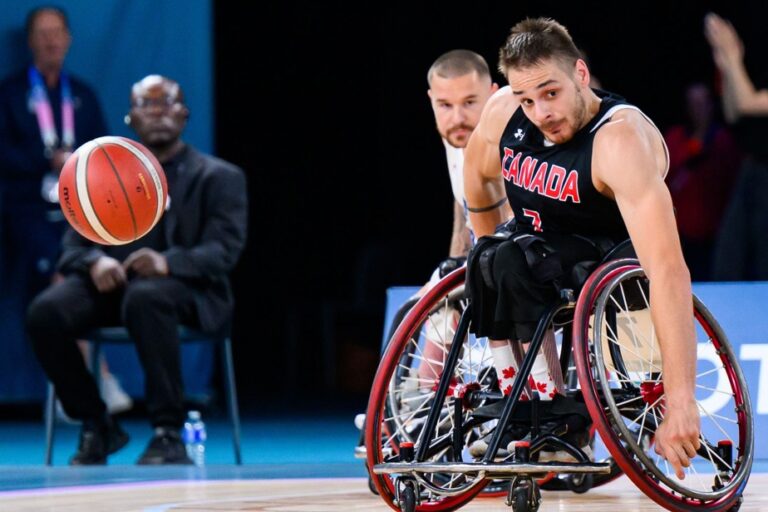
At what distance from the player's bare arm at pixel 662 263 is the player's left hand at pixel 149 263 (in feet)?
9.25

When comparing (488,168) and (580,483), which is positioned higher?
(488,168)

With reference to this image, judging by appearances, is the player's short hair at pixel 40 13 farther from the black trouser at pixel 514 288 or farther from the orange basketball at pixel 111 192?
the black trouser at pixel 514 288

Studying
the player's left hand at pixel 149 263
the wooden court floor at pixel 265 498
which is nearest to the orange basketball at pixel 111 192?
the wooden court floor at pixel 265 498

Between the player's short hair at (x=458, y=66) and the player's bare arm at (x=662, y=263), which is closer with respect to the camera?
the player's bare arm at (x=662, y=263)

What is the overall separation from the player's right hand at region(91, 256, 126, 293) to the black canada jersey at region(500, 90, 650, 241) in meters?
2.63

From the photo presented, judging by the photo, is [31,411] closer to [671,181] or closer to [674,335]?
[671,181]

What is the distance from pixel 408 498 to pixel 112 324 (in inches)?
115

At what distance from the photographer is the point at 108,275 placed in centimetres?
566

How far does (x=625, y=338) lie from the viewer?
3541 mm

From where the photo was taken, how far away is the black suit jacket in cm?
569

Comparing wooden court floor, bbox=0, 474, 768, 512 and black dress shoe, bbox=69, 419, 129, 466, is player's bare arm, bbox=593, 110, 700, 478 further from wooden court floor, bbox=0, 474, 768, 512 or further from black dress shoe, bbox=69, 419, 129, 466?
black dress shoe, bbox=69, 419, 129, 466

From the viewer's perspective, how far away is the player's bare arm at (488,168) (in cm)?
359

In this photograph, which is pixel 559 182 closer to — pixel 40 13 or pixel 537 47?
pixel 537 47

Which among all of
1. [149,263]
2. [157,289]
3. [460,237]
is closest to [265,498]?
[460,237]
